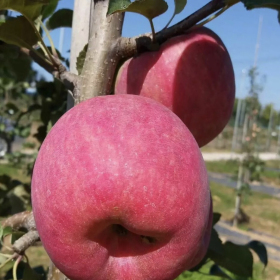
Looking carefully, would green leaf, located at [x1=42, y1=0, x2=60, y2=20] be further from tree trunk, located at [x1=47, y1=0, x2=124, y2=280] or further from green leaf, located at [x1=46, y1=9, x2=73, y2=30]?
tree trunk, located at [x1=47, y1=0, x2=124, y2=280]

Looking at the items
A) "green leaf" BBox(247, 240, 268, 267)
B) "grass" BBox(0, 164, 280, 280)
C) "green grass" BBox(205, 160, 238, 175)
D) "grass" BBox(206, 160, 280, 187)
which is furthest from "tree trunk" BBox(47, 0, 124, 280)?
"green grass" BBox(205, 160, 238, 175)

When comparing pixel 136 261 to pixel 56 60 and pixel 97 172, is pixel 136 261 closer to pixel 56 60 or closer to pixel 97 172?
pixel 97 172

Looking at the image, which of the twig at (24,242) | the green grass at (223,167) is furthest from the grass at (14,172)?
the twig at (24,242)

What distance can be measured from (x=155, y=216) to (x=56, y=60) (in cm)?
42

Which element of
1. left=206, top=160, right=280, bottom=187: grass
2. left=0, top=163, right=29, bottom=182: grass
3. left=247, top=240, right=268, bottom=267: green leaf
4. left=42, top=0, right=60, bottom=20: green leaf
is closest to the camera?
left=42, top=0, right=60, bottom=20: green leaf

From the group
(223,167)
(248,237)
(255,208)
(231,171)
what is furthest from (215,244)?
(223,167)

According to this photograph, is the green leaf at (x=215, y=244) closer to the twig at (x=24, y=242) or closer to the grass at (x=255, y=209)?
the twig at (x=24, y=242)

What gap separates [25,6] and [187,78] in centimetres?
33

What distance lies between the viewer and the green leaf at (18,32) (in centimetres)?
81

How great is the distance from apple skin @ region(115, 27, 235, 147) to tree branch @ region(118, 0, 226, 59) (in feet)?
0.09

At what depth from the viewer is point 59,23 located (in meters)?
1.23

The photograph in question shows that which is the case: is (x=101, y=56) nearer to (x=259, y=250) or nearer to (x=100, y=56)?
(x=100, y=56)

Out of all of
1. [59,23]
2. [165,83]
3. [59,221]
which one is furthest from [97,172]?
[59,23]

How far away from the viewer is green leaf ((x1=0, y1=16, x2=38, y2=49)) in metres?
0.81
